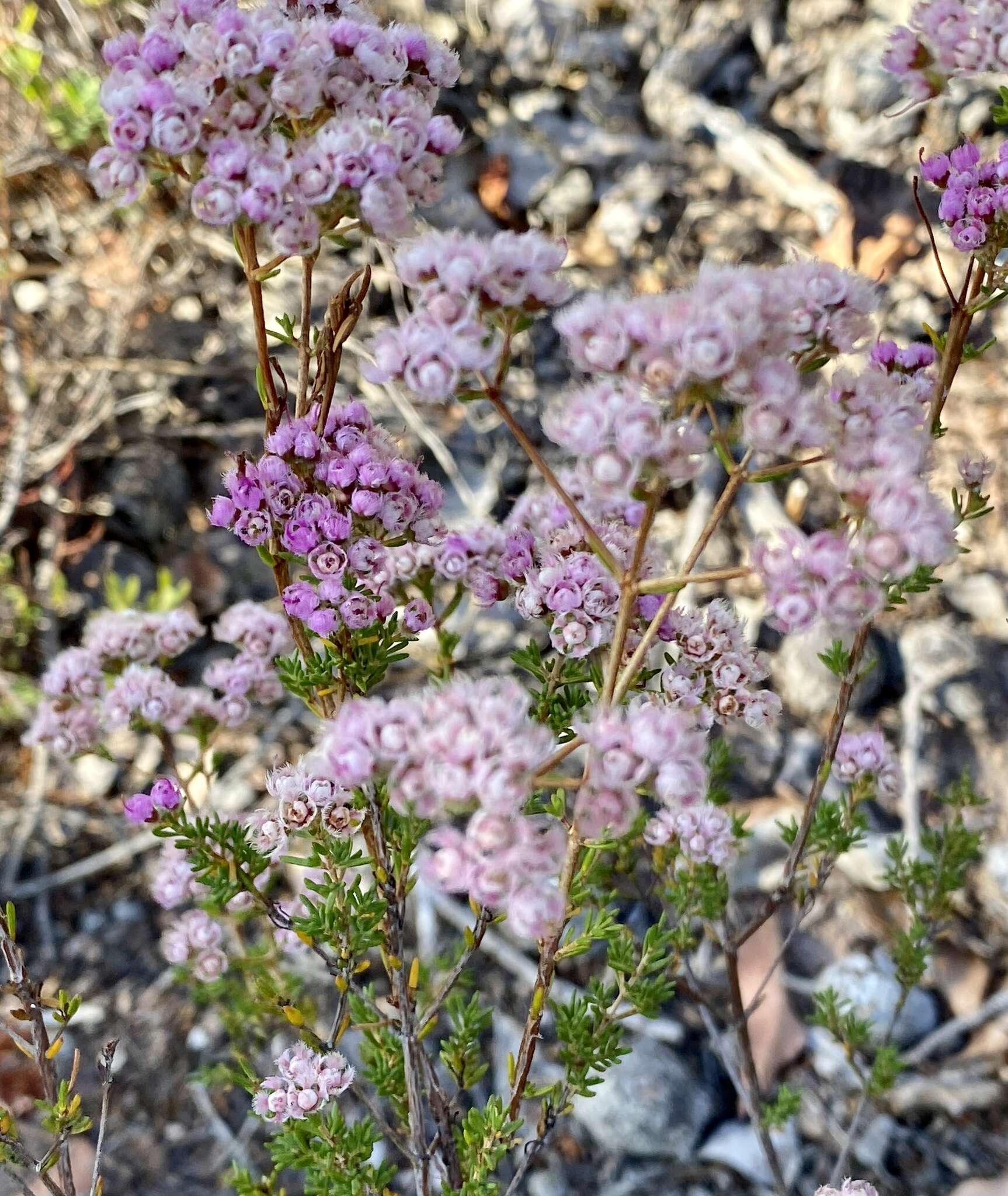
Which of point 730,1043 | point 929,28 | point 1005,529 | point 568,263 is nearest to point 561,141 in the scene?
point 568,263

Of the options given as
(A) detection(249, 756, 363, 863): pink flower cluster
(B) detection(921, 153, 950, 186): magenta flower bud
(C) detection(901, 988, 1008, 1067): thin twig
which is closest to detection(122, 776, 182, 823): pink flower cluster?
(A) detection(249, 756, 363, 863): pink flower cluster

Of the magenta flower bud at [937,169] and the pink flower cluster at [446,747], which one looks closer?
the pink flower cluster at [446,747]

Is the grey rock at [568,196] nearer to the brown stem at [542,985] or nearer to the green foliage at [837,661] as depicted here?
the green foliage at [837,661]

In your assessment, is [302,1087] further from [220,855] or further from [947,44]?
[947,44]

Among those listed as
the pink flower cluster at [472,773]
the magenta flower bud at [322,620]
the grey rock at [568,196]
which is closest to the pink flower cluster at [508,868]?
the pink flower cluster at [472,773]

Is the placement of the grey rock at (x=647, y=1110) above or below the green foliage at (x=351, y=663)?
below

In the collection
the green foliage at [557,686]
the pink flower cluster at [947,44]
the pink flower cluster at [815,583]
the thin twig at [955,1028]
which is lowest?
the thin twig at [955,1028]

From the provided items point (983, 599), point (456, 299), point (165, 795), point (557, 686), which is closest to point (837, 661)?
point (557, 686)
